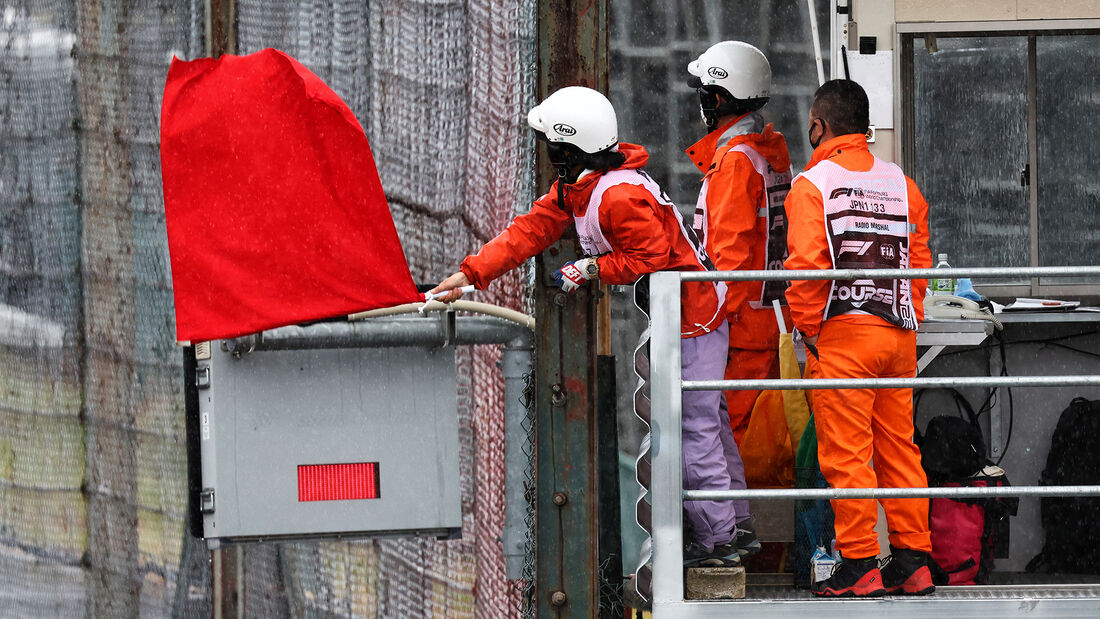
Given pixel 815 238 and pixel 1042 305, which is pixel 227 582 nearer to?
pixel 1042 305

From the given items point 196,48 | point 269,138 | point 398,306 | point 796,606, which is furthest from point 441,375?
point 196,48

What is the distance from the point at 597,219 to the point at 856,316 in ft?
3.50

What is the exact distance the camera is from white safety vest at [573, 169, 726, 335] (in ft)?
18.6

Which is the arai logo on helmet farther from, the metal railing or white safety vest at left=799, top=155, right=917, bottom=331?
white safety vest at left=799, top=155, right=917, bottom=331

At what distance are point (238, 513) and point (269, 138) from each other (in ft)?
5.31

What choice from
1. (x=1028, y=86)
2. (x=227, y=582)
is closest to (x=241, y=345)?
(x=227, y=582)

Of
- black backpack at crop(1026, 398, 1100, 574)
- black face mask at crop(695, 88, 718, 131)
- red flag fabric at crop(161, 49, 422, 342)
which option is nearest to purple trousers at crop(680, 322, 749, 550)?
black face mask at crop(695, 88, 718, 131)

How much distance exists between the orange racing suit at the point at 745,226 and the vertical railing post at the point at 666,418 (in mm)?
804

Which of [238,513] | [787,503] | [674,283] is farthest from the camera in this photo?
[787,503]

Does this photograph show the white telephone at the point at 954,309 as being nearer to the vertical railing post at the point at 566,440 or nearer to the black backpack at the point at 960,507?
the black backpack at the point at 960,507

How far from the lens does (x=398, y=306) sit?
613cm

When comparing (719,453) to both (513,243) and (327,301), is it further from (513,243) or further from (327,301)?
(327,301)

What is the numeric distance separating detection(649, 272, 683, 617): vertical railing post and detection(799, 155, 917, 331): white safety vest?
75cm

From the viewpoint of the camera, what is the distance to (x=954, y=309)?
683 centimetres
